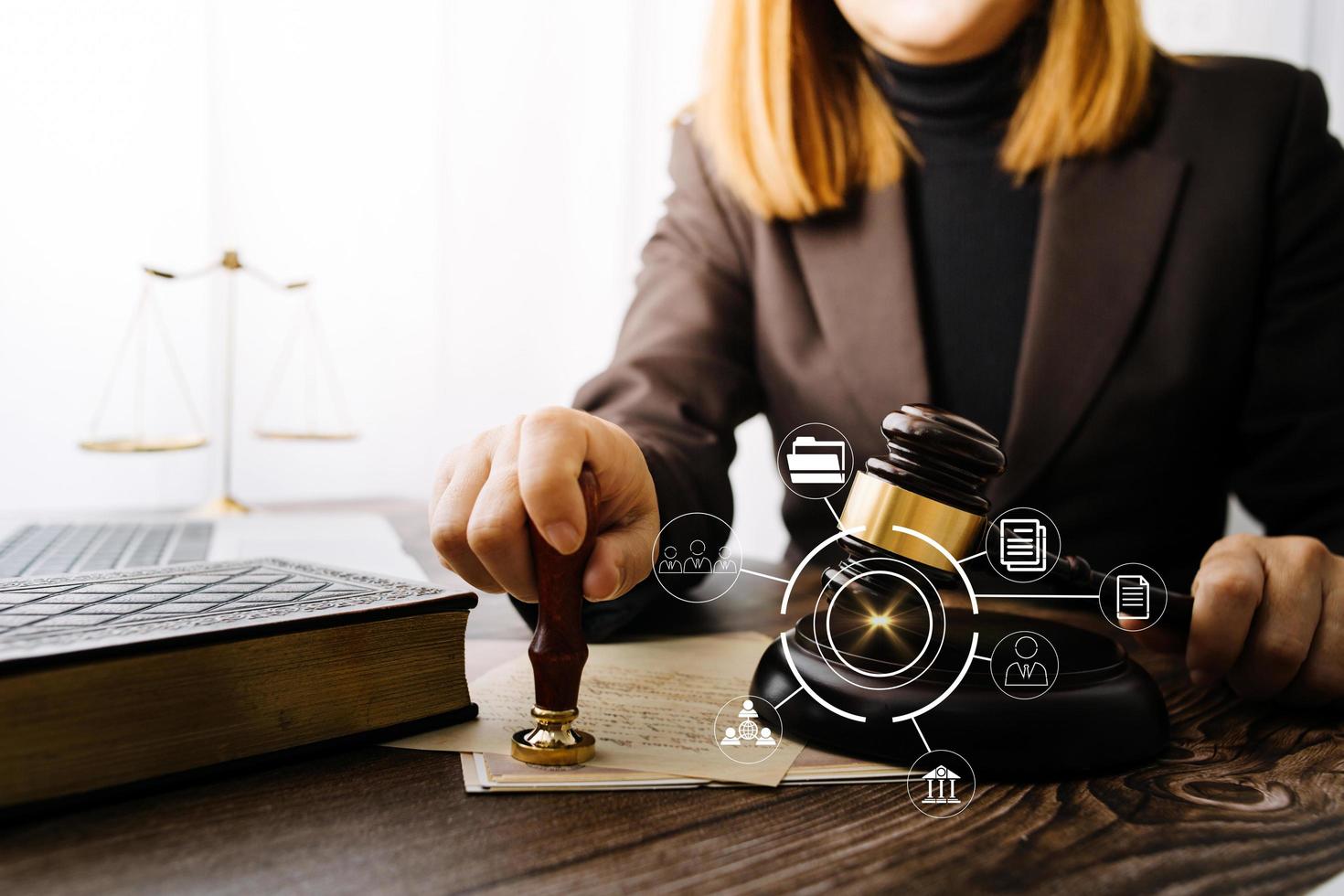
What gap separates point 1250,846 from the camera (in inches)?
17.6

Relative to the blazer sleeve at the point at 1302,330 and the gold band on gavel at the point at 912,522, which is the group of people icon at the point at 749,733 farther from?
the blazer sleeve at the point at 1302,330

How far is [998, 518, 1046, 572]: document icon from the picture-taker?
22.8 inches

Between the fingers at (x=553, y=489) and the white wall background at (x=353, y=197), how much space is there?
155cm

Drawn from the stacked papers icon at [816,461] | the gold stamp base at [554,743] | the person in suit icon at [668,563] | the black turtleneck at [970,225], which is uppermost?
the black turtleneck at [970,225]

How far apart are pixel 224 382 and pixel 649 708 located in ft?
5.02

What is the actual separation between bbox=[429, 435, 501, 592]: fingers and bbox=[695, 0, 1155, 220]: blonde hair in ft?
2.26

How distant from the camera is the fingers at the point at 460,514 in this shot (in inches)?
22.5

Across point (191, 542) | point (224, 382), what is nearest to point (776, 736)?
point (191, 542)

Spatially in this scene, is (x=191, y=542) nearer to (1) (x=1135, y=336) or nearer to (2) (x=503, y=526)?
(2) (x=503, y=526)

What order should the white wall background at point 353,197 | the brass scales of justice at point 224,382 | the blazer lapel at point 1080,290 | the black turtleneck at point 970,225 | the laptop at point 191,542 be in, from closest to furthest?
the laptop at point 191,542, the blazer lapel at point 1080,290, the black turtleneck at point 970,225, the brass scales of justice at point 224,382, the white wall background at point 353,197

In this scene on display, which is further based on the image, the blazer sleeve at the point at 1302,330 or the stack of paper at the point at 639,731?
the blazer sleeve at the point at 1302,330

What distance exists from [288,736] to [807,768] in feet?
0.90

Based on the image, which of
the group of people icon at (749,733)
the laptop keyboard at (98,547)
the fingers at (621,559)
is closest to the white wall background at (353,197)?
the laptop keyboard at (98,547)

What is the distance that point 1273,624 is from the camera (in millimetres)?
641
